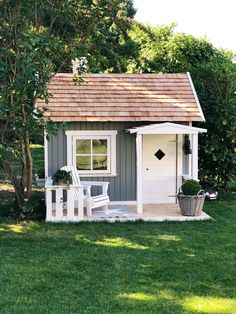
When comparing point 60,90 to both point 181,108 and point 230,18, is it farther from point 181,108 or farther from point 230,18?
point 230,18

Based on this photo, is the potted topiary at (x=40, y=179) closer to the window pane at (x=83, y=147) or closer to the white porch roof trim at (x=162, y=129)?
the window pane at (x=83, y=147)

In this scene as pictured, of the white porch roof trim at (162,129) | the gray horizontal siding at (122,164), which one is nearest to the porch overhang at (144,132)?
the white porch roof trim at (162,129)

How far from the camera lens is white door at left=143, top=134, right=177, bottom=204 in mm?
11820

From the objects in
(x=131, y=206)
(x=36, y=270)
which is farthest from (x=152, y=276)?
(x=131, y=206)

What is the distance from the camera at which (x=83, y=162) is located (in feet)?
37.9

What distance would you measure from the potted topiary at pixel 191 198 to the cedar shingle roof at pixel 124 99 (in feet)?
6.42

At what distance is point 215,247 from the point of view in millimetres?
7777

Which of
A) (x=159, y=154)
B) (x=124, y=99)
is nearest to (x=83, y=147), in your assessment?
(x=124, y=99)

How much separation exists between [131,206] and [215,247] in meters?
3.86

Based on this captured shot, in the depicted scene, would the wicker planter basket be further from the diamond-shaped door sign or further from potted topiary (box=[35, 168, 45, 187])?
potted topiary (box=[35, 168, 45, 187])

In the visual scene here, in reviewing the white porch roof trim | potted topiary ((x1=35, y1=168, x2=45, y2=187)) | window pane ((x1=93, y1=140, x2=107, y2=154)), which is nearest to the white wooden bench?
window pane ((x1=93, y1=140, x2=107, y2=154))

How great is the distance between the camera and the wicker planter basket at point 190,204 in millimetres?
10024

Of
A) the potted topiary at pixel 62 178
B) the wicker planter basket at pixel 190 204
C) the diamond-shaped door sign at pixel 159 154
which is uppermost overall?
the diamond-shaped door sign at pixel 159 154

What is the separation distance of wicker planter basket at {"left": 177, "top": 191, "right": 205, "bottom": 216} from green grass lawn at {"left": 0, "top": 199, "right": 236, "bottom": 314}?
47 cm
